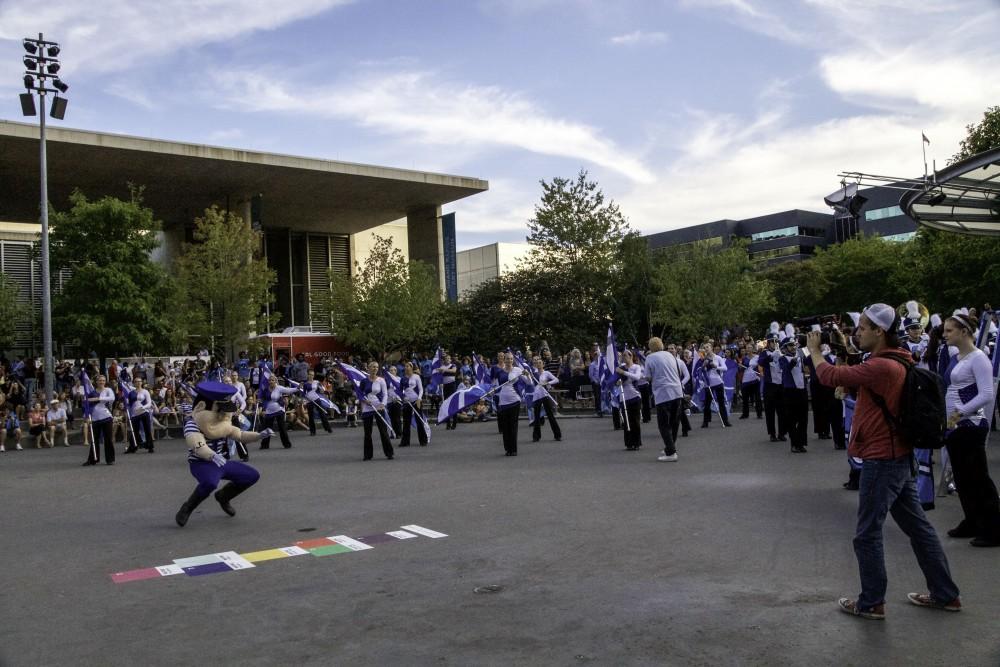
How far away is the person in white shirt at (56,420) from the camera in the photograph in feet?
77.4

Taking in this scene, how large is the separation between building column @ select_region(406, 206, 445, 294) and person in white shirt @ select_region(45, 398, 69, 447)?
87.6 feet

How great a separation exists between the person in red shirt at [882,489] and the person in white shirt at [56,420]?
2331cm

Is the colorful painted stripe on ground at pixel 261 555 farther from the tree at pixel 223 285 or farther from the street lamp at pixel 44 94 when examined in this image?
the tree at pixel 223 285

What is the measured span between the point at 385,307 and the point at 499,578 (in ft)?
111

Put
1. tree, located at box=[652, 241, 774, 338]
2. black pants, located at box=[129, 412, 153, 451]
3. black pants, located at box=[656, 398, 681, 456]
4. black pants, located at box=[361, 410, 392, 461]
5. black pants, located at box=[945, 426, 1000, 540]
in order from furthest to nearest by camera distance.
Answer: tree, located at box=[652, 241, 774, 338] → black pants, located at box=[129, 412, 153, 451] → black pants, located at box=[361, 410, 392, 461] → black pants, located at box=[656, 398, 681, 456] → black pants, located at box=[945, 426, 1000, 540]

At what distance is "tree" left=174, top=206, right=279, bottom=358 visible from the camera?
121 ft

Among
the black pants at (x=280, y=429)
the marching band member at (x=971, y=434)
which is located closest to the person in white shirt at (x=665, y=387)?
the marching band member at (x=971, y=434)

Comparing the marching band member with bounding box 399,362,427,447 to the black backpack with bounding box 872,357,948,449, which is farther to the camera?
the marching band member with bounding box 399,362,427,447

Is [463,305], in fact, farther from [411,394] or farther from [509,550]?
[509,550]

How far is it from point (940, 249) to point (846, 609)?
130 feet

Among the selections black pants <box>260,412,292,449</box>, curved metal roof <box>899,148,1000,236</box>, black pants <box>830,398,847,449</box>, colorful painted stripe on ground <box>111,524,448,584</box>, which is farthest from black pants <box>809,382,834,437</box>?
black pants <box>260,412,292,449</box>

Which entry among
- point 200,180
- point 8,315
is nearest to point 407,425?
point 200,180

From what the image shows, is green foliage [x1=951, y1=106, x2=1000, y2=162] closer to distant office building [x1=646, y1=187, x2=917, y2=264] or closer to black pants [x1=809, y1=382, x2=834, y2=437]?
black pants [x1=809, y1=382, x2=834, y2=437]

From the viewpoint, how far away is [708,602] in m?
5.71
